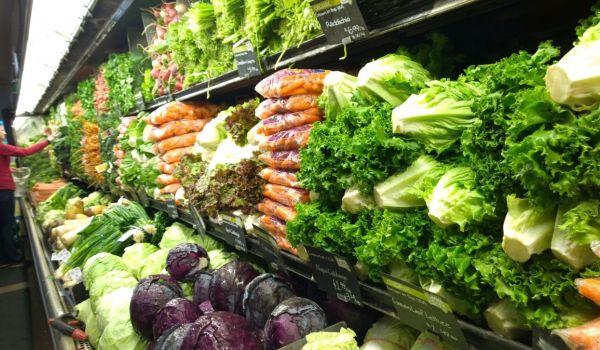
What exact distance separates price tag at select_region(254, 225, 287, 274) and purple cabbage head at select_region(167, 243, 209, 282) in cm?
64

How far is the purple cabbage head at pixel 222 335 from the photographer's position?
5.99 ft

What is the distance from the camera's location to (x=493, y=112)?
1085 millimetres

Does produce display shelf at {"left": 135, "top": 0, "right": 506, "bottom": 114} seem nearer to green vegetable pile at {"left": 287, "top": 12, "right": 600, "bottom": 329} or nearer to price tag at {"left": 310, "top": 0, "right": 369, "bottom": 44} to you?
price tag at {"left": 310, "top": 0, "right": 369, "bottom": 44}

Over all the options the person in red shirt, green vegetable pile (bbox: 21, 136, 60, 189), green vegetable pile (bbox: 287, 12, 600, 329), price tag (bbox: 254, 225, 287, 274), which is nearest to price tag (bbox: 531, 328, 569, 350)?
green vegetable pile (bbox: 287, 12, 600, 329)

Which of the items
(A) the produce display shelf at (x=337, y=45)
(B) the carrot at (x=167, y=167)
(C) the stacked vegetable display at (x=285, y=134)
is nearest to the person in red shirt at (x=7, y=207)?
(B) the carrot at (x=167, y=167)

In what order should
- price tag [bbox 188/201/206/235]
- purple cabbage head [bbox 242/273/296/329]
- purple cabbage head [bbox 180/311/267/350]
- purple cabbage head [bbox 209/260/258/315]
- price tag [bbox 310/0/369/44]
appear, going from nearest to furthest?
price tag [bbox 310/0/369/44], purple cabbage head [bbox 180/311/267/350], purple cabbage head [bbox 242/273/296/329], purple cabbage head [bbox 209/260/258/315], price tag [bbox 188/201/206/235]

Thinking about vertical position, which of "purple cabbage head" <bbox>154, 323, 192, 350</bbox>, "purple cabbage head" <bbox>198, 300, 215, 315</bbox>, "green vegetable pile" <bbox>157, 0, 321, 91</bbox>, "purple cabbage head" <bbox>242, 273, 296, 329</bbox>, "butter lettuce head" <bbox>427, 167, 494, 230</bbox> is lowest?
"purple cabbage head" <bbox>198, 300, 215, 315</bbox>

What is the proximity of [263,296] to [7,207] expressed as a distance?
6.89m

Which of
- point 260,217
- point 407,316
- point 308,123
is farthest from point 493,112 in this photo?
point 260,217

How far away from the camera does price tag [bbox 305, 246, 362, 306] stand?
5.33 feet

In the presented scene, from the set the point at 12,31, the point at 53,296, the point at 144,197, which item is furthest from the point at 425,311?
the point at 12,31

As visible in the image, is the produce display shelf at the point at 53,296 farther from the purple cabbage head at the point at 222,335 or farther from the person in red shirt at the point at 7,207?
the person in red shirt at the point at 7,207

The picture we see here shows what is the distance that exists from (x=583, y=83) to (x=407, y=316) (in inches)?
30.3

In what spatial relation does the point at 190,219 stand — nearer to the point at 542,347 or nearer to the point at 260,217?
the point at 260,217
